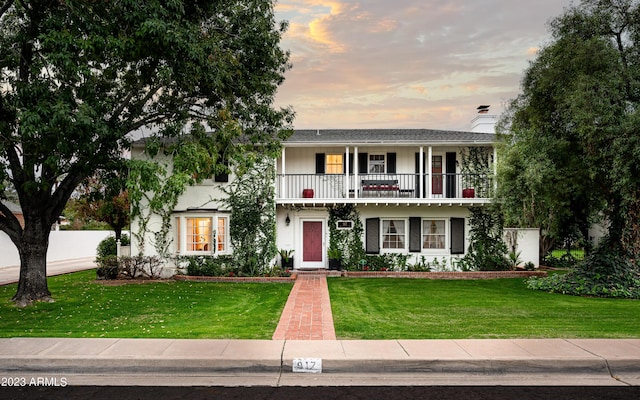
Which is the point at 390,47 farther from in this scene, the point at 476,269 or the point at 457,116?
the point at 476,269

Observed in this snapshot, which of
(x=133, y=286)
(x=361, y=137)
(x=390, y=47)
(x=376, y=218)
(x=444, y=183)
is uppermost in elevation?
(x=390, y=47)

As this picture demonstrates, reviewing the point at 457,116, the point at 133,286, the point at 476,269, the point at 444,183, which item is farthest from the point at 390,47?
the point at 133,286

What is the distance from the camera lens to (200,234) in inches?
683

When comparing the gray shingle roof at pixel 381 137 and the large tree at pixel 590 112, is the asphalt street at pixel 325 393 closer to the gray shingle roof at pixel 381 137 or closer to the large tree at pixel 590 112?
the large tree at pixel 590 112

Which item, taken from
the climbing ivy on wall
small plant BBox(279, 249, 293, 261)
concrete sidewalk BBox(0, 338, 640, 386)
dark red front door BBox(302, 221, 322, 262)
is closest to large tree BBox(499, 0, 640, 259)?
concrete sidewalk BBox(0, 338, 640, 386)

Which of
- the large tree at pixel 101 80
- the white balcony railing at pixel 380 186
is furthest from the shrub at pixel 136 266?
the white balcony railing at pixel 380 186

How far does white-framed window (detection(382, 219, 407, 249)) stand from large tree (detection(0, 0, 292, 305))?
23.0 feet

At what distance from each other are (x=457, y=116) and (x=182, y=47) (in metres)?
16.0

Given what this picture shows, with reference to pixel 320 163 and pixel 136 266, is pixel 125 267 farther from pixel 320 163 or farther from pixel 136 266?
pixel 320 163

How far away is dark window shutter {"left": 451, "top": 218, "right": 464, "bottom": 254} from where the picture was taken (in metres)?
18.2

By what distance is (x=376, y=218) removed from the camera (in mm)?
18312

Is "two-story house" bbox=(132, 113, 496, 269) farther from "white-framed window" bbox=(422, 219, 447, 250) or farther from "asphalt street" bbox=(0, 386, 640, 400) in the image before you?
"asphalt street" bbox=(0, 386, 640, 400)

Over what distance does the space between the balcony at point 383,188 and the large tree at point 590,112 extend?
3.44 m

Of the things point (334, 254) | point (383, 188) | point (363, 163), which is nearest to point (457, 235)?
point (383, 188)
